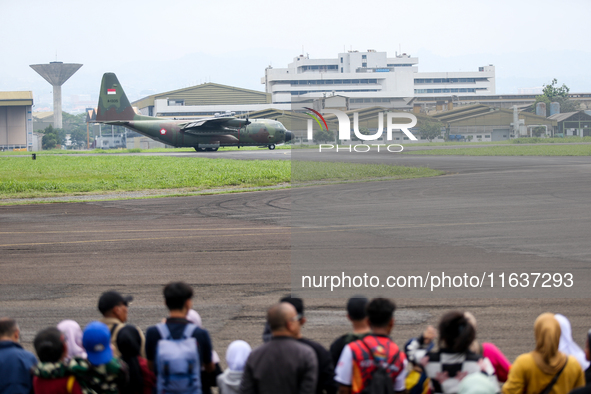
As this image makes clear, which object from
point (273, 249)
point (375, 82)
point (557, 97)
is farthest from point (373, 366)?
point (375, 82)

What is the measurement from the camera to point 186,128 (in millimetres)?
57531

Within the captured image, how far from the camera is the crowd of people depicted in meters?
4.29

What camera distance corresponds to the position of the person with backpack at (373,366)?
4434mm

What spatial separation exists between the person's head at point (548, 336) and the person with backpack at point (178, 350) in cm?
255

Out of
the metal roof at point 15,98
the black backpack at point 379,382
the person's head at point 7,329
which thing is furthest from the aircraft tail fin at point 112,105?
the metal roof at point 15,98

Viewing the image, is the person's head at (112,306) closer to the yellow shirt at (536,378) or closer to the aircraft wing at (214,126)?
the yellow shirt at (536,378)

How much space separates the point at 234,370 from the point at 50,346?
1402 millimetres

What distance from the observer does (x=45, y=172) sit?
38875 millimetres

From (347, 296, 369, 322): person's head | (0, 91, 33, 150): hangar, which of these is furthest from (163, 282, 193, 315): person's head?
(0, 91, 33, 150): hangar

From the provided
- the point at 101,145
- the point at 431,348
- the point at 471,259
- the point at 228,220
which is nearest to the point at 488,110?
the point at 228,220

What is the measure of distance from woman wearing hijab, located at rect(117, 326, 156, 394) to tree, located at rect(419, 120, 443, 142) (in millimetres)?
59331

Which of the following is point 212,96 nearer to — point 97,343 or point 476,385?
point 97,343

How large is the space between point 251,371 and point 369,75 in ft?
419

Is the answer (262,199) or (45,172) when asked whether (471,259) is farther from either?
(45,172)
